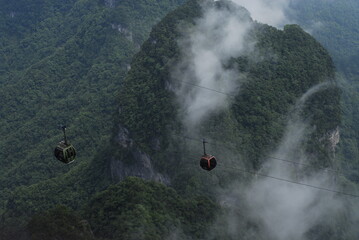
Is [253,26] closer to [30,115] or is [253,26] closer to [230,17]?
[230,17]

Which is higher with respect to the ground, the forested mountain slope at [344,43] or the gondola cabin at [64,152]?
the forested mountain slope at [344,43]

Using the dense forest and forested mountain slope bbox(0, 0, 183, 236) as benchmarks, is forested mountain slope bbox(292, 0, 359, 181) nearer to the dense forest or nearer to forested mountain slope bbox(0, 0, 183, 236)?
the dense forest

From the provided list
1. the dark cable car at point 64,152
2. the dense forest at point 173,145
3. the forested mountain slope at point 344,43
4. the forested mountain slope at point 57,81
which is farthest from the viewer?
the forested mountain slope at point 57,81

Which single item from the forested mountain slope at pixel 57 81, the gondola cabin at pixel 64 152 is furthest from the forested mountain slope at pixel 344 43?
the gondola cabin at pixel 64 152

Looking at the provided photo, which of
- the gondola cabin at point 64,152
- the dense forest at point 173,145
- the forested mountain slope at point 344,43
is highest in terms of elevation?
the forested mountain slope at point 344,43

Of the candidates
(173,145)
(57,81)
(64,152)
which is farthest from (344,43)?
(64,152)

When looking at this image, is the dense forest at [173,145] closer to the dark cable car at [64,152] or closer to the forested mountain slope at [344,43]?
the forested mountain slope at [344,43]

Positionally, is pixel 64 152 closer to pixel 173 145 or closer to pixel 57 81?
pixel 173 145

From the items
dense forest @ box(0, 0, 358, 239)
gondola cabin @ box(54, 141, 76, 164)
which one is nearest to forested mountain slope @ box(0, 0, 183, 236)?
dense forest @ box(0, 0, 358, 239)

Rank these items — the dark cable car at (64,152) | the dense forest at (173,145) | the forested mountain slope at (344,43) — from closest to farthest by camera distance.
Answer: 1. the dark cable car at (64,152)
2. the dense forest at (173,145)
3. the forested mountain slope at (344,43)
